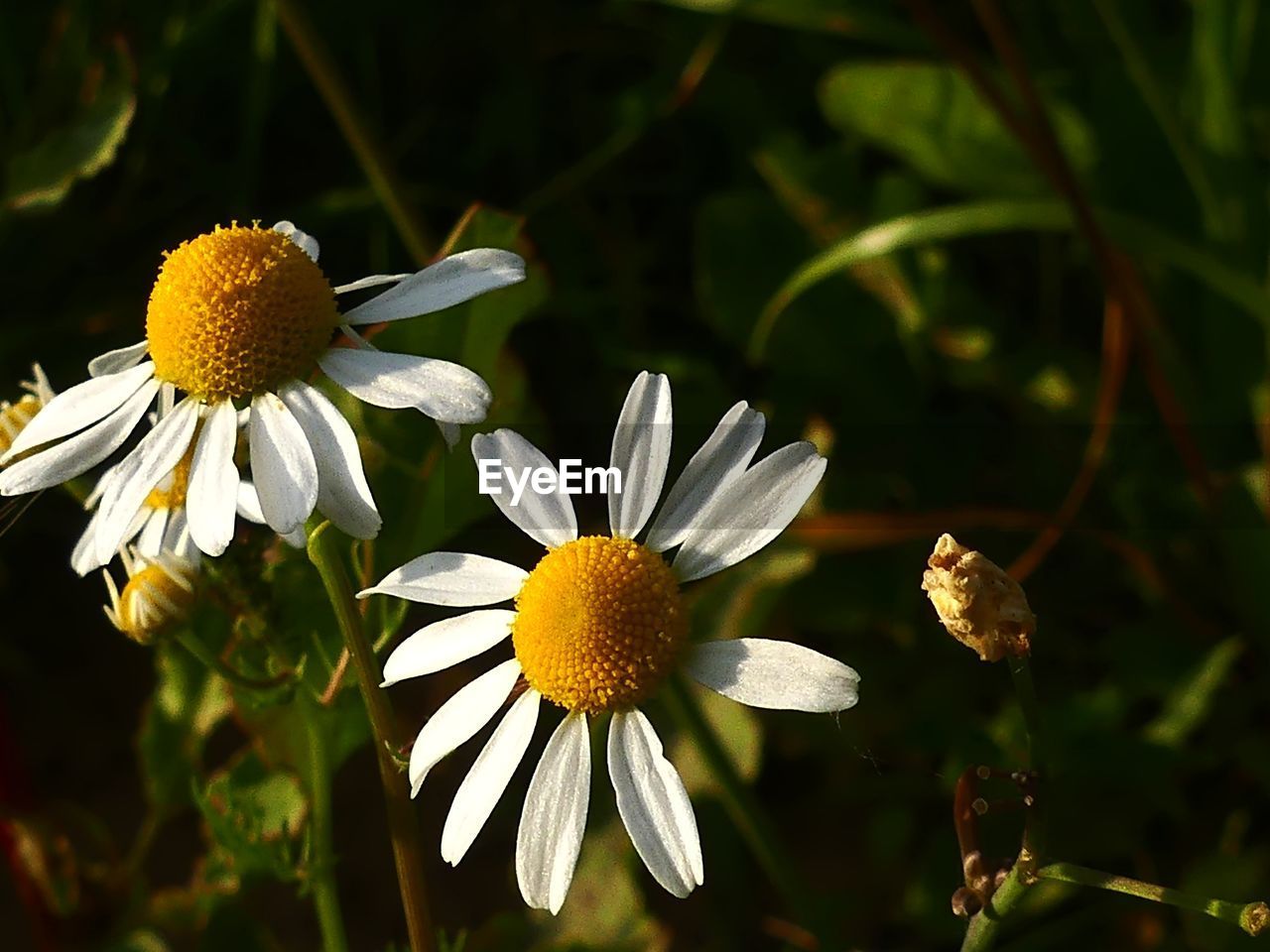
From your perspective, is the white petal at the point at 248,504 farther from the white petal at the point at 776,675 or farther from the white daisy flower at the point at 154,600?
the white petal at the point at 776,675

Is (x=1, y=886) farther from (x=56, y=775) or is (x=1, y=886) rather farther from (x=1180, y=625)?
(x=1180, y=625)

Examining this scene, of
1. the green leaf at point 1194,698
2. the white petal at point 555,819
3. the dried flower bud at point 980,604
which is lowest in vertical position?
the green leaf at point 1194,698

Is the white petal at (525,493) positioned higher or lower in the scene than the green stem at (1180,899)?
higher

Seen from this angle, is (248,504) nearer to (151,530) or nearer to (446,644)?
(151,530)

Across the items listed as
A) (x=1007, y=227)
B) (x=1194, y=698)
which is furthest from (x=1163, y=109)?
(x=1194, y=698)

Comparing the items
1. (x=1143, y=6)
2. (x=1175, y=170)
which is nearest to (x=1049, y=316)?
(x=1175, y=170)

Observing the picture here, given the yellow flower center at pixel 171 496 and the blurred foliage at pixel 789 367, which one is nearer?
the yellow flower center at pixel 171 496

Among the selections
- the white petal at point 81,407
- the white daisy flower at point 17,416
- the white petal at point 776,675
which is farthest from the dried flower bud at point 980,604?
the white daisy flower at point 17,416

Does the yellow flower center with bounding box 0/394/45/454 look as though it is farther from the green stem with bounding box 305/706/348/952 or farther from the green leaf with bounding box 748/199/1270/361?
the green leaf with bounding box 748/199/1270/361
